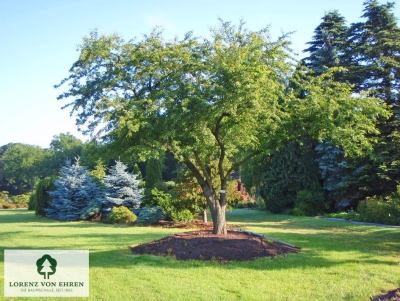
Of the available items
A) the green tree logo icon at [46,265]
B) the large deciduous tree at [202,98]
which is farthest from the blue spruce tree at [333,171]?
the green tree logo icon at [46,265]

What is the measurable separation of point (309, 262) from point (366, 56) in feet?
62.2

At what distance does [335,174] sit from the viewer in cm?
2420

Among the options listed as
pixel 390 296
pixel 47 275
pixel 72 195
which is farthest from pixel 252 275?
pixel 72 195

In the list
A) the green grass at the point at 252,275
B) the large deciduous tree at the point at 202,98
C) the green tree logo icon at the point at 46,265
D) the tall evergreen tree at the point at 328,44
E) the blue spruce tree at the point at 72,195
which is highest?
the tall evergreen tree at the point at 328,44

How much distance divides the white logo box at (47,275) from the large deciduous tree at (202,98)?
3.14m

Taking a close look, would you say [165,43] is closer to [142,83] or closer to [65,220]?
[142,83]

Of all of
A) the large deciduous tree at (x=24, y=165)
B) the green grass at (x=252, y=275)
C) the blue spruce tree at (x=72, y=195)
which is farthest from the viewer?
the large deciduous tree at (x=24, y=165)

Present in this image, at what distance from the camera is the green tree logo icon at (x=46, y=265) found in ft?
25.3

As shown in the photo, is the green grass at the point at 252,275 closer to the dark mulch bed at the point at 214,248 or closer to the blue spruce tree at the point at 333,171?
the dark mulch bed at the point at 214,248

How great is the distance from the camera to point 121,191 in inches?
876

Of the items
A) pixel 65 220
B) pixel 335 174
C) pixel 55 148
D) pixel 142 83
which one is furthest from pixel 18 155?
pixel 142 83

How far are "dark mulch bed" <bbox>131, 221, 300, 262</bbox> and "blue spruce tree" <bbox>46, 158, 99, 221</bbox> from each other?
1339cm

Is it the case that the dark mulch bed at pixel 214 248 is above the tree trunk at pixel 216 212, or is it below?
below

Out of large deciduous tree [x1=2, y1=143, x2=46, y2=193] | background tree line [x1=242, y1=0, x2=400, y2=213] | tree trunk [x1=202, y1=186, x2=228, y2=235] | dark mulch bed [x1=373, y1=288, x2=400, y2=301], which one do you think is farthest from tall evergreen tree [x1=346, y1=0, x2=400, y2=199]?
large deciduous tree [x1=2, y1=143, x2=46, y2=193]
